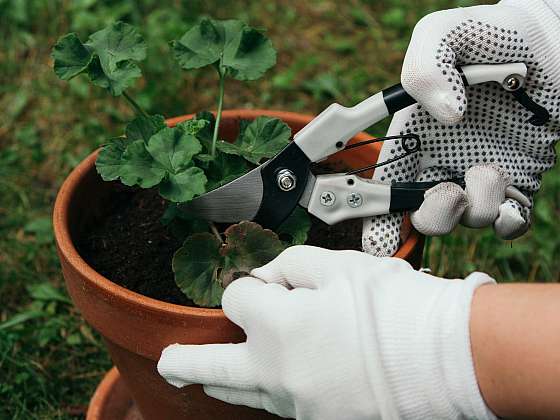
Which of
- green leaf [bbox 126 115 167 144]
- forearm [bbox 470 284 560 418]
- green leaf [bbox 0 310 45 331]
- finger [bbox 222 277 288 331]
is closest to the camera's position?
forearm [bbox 470 284 560 418]

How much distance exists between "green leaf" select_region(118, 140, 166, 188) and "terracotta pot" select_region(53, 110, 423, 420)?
154 millimetres

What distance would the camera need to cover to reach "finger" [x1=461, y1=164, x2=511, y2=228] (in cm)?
126

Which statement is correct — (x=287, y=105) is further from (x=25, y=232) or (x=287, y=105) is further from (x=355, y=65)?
(x=25, y=232)

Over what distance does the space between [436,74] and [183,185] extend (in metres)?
0.39

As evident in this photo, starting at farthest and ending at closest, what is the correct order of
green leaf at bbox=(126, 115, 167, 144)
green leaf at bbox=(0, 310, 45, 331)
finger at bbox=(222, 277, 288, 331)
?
green leaf at bbox=(0, 310, 45, 331) < green leaf at bbox=(126, 115, 167, 144) < finger at bbox=(222, 277, 288, 331)

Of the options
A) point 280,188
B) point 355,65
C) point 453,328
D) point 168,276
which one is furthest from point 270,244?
point 355,65

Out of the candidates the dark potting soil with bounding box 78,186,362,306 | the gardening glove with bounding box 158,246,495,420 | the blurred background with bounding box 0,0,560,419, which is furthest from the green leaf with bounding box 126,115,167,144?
the blurred background with bounding box 0,0,560,419

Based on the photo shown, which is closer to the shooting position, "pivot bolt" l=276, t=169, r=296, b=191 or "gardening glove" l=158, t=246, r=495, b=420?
"gardening glove" l=158, t=246, r=495, b=420

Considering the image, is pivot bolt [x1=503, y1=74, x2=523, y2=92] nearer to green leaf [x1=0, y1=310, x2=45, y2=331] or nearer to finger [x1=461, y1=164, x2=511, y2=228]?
finger [x1=461, y1=164, x2=511, y2=228]

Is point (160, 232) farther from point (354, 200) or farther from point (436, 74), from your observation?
point (436, 74)

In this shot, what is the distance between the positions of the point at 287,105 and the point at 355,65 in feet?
0.97

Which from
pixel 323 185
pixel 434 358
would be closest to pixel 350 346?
pixel 434 358

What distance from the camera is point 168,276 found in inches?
53.8

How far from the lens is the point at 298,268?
1.14 m
